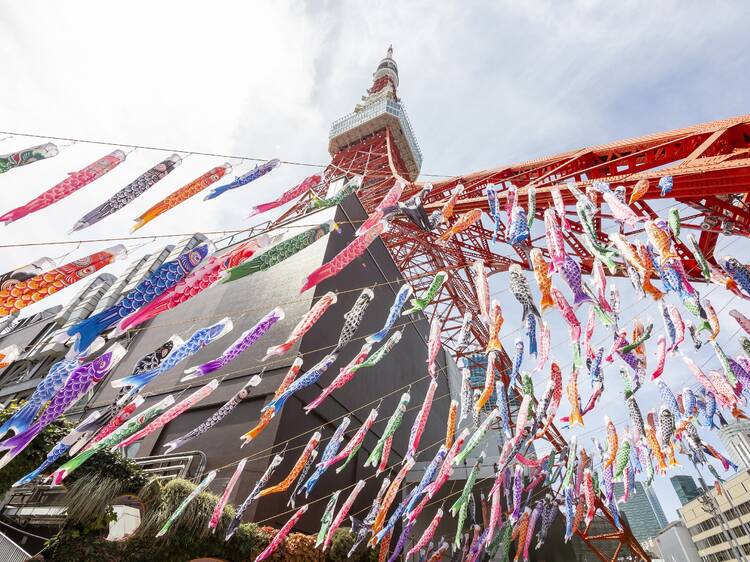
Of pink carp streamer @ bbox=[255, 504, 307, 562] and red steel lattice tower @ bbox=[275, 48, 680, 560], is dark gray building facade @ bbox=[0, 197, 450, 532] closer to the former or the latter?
pink carp streamer @ bbox=[255, 504, 307, 562]

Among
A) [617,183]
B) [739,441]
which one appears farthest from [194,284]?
[739,441]

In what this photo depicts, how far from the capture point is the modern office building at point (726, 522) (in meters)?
59.7

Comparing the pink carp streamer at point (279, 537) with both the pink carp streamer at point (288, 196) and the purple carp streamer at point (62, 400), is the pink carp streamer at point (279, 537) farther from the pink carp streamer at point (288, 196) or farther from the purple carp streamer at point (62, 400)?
the pink carp streamer at point (288, 196)

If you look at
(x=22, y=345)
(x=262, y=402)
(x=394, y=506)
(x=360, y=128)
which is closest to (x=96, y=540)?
(x=262, y=402)

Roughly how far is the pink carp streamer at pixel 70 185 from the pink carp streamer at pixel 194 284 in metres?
2.39

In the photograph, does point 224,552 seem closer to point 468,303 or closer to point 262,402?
point 262,402

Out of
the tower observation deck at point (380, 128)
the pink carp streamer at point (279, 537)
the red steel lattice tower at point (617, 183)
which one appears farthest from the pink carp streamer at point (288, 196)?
the tower observation deck at point (380, 128)

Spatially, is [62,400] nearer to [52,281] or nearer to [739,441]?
[52,281]

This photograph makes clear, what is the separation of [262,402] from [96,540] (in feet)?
13.7

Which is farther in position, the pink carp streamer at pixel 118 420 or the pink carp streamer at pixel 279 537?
the pink carp streamer at pixel 279 537

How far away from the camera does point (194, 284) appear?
6.07 metres

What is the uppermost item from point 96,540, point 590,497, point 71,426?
point 590,497

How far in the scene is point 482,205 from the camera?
1089 cm

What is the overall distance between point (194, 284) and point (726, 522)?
83598 mm
